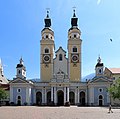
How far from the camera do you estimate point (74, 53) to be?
100250 mm

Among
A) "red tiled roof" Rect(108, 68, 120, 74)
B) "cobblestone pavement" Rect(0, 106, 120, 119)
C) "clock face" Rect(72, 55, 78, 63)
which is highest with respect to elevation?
"clock face" Rect(72, 55, 78, 63)

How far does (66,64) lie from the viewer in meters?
99.4

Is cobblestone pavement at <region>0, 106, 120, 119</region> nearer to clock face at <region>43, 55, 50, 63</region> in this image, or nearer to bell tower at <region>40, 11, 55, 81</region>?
bell tower at <region>40, 11, 55, 81</region>

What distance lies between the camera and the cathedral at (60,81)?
292ft

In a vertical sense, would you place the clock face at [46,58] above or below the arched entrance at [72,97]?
above

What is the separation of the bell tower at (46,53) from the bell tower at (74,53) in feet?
20.1

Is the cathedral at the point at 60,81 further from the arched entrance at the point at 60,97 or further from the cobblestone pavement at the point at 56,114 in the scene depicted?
the cobblestone pavement at the point at 56,114

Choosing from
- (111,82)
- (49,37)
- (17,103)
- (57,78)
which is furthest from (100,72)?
(17,103)

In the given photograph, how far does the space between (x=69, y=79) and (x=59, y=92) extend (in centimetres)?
526

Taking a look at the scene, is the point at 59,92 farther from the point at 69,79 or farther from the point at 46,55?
the point at 46,55

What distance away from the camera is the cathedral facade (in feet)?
292

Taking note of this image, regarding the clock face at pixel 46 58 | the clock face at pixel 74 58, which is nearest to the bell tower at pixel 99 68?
the clock face at pixel 74 58

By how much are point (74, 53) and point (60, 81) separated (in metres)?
13.7

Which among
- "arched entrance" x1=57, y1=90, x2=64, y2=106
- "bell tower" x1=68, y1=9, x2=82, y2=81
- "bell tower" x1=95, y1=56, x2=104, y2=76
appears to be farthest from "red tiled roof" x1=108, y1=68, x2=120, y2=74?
"arched entrance" x1=57, y1=90, x2=64, y2=106
